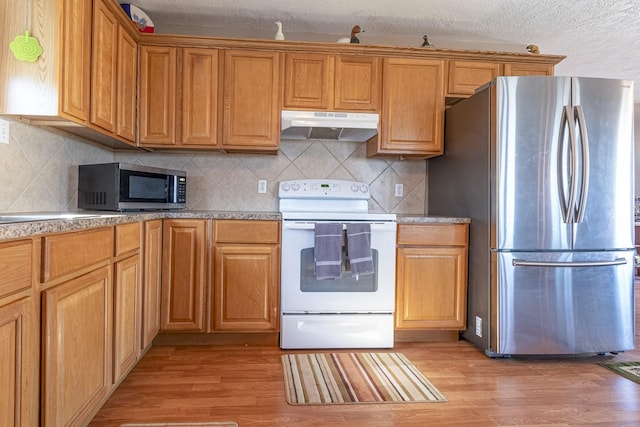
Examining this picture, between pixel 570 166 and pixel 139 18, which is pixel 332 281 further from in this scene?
pixel 139 18

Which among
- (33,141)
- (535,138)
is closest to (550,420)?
(535,138)

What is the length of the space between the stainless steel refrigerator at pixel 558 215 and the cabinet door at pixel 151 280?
1.99 metres

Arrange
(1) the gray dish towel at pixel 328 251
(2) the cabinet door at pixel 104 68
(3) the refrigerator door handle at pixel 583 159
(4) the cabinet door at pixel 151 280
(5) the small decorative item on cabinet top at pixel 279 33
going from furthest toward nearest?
1. (5) the small decorative item on cabinet top at pixel 279 33
2. (1) the gray dish towel at pixel 328 251
3. (3) the refrigerator door handle at pixel 583 159
4. (4) the cabinet door at pixel 151 280
5. (2) the cabinet door at pixel 104 68

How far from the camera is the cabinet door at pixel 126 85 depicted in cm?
242

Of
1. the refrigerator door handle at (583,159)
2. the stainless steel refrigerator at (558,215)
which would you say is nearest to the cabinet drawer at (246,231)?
the stainless steel refrigerator at (558,215)

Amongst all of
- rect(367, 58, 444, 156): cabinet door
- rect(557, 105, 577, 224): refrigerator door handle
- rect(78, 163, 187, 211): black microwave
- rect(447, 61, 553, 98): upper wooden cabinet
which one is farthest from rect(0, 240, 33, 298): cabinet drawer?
rect(447, 61, 553, 98): upper wooden cabinet

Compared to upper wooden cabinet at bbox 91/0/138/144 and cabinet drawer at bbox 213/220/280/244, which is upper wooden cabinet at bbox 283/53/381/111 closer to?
cabinet drawer at bbox 213/220/280/244

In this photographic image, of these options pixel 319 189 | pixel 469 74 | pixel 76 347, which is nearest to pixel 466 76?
pixel 469 74

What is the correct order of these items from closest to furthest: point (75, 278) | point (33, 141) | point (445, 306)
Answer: point (75, 278) < point (33, 141) < point (445, 306)

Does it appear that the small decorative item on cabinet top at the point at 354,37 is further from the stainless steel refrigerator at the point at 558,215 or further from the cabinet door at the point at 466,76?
the stainless steel refrigerator at the point at 558,215

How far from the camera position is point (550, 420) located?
174cm

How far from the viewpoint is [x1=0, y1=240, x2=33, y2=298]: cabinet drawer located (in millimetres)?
1000

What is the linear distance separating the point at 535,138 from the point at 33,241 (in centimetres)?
248

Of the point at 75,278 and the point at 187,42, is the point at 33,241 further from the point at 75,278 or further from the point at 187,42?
the point at 187,42
